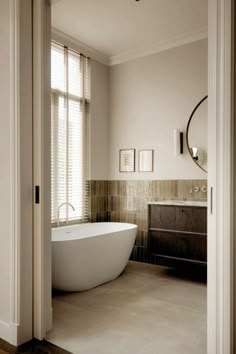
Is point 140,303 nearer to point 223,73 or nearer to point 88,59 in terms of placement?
point 223,73

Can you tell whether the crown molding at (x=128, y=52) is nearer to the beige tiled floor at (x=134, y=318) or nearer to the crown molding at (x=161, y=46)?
the crown molding at (x=161, y=46)

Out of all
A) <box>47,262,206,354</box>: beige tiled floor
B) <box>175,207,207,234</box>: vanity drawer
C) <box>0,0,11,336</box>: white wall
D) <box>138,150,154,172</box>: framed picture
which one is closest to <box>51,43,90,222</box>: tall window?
<box>138,150,154,172</box>: framed picture

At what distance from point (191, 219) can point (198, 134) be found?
3.80 ft

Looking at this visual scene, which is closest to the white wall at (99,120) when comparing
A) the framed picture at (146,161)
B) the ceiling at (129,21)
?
the ceiling at (129,21)

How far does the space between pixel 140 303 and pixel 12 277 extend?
4.42 feet

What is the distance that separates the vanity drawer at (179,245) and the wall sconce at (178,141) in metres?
1.09

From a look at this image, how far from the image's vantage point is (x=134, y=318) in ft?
8.66

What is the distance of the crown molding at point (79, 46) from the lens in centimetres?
406

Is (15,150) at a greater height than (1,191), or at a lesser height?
greater

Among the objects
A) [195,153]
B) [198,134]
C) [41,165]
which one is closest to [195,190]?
[195,153]

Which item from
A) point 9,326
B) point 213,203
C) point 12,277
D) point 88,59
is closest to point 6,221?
point 12,277

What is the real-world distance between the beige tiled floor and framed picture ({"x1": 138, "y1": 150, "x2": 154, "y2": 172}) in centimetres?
152

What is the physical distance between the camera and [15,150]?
2170 mm

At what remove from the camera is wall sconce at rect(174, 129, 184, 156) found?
4.17m
